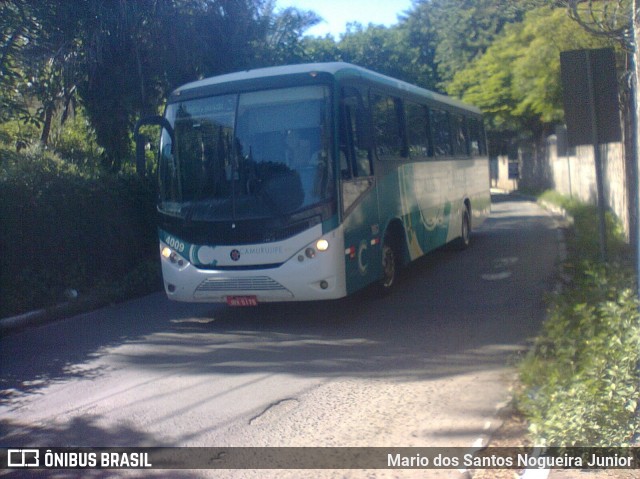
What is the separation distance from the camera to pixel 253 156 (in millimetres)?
9234

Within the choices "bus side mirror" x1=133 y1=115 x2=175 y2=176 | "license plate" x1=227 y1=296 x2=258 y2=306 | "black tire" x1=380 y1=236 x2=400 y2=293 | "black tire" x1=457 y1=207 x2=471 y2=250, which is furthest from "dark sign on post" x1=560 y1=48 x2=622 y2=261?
"black tire" x1=457 y1=207 x2=471 y2=250

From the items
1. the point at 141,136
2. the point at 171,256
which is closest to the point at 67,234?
the point at 141,136

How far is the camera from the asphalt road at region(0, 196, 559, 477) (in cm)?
594

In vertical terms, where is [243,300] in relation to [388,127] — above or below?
below

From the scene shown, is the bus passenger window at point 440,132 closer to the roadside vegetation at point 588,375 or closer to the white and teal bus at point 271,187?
the white and teal bus at point 271,187

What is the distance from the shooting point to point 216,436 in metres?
5.85

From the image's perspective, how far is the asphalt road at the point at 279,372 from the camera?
Answer: 5941 millimetres

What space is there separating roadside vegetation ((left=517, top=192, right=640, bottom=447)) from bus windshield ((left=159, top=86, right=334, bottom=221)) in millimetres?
3308

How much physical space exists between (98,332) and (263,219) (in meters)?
2.92

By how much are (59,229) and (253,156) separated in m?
4.65

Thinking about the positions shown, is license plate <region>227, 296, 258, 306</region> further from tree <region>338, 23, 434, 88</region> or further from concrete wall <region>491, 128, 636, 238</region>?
tree <region>338, 23, 434, 88</region>

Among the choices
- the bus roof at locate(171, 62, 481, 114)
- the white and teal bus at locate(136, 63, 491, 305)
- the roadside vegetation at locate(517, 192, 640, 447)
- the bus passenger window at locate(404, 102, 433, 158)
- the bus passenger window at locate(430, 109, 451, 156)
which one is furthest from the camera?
the bus passenger window at locate(430, 109, 451, 156)

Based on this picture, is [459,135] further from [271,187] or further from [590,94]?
[271,187]

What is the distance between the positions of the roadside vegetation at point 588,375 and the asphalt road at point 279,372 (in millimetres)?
432
